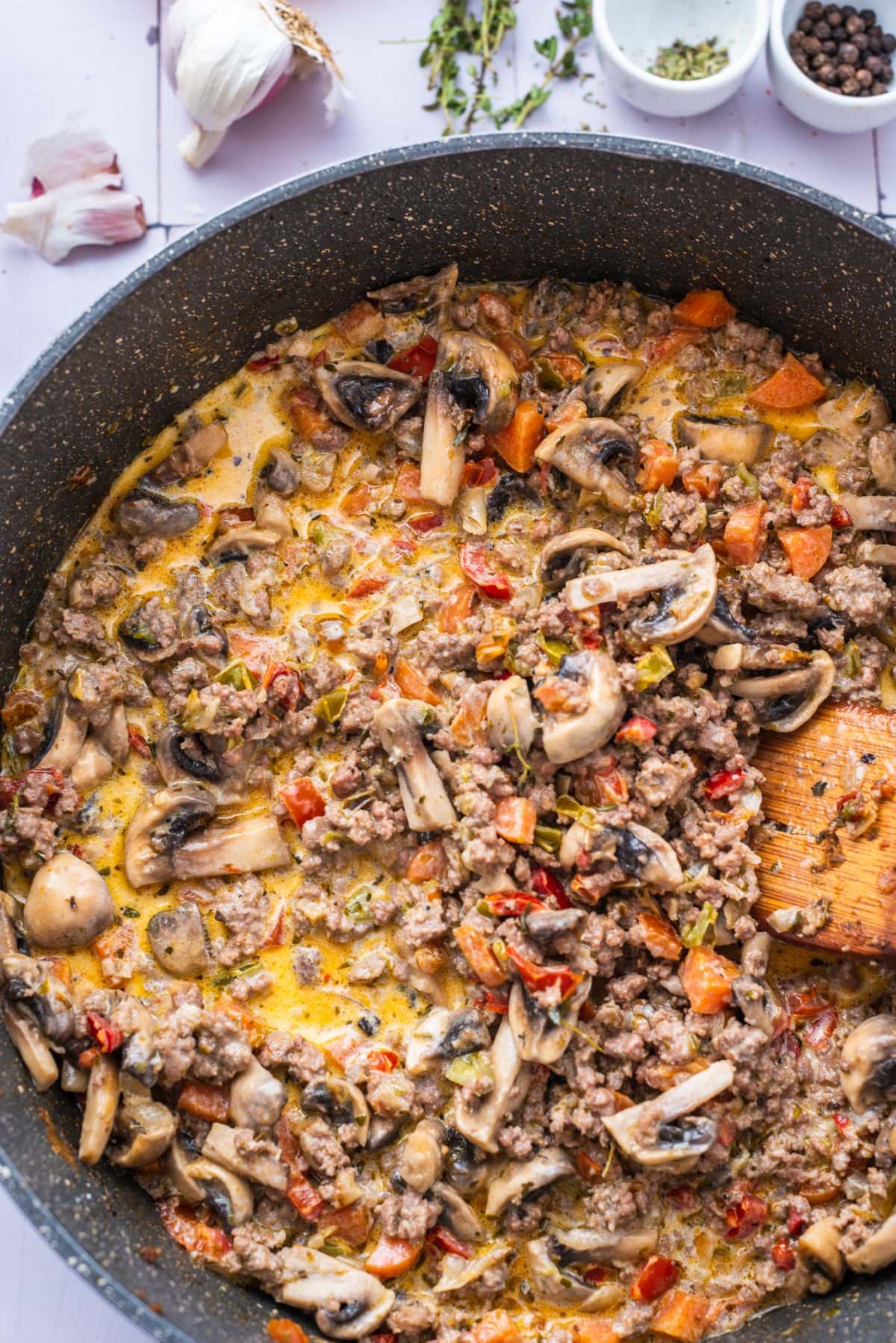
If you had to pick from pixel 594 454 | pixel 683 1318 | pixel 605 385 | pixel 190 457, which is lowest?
pixel 683 1318

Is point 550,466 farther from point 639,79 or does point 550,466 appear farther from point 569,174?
point 639,79

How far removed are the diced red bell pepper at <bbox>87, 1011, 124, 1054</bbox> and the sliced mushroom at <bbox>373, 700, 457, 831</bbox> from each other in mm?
1037

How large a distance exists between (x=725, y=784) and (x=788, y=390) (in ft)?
4.41

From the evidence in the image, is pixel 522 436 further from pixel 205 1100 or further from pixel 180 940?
pixel 205 1100

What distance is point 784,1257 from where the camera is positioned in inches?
146

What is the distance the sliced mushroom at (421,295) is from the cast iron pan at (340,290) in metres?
0.04

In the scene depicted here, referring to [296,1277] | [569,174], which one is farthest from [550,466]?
[296,1277]

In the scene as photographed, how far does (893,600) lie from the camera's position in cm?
407

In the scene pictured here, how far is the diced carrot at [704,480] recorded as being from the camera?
4039mm

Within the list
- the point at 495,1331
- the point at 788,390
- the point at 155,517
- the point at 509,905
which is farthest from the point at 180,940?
the point at 788,390

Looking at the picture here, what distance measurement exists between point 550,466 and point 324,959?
5.55ft

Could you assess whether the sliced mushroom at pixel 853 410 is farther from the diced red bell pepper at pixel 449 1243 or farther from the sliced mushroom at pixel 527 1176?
the diced red bell pepper at pixel 449 1243

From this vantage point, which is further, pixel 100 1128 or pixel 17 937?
pixel 17 937

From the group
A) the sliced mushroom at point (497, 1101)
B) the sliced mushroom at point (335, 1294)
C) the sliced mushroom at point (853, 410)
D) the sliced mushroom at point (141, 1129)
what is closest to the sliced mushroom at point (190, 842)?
the sliced mushroom at point (141, 1129)
